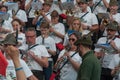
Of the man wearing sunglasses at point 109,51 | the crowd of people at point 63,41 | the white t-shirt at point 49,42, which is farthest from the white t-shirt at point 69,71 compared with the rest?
the white t-shirt at point 49,42

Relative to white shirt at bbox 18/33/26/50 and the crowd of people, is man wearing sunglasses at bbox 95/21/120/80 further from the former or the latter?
white shirt at bbox 18/33/26/50

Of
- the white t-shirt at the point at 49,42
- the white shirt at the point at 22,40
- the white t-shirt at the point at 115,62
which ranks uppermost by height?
the white shirt at the point at 22,40

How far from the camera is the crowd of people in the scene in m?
7.08

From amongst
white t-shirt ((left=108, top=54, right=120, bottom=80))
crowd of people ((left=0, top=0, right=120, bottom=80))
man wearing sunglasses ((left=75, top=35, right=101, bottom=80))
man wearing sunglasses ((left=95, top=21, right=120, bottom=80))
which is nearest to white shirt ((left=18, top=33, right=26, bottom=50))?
crowd of people ((left=0, top=0, right=120, bottom=80))

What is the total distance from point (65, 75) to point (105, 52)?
129cm

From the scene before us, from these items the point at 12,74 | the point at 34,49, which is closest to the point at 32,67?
the point at 34,49

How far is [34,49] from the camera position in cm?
875

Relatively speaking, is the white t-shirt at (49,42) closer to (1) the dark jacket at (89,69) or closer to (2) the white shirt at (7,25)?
(2) the white shirt at (7,25)

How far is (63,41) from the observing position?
35.5 feet

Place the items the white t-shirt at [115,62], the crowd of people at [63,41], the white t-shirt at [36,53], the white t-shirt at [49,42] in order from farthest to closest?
the white t-shirt at [49,42] → the white t-shirt at [115,62] → the white t-shirt at [36,53] → the crowd of people at [63,41]

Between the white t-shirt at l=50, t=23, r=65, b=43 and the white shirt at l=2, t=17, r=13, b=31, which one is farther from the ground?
the white shirt at l=2, t=17, r=13, b=31

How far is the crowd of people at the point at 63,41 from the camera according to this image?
7082mm

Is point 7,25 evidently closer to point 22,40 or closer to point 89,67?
point 22,40

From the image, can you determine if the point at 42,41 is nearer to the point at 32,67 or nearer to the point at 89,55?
the point at 32,67
